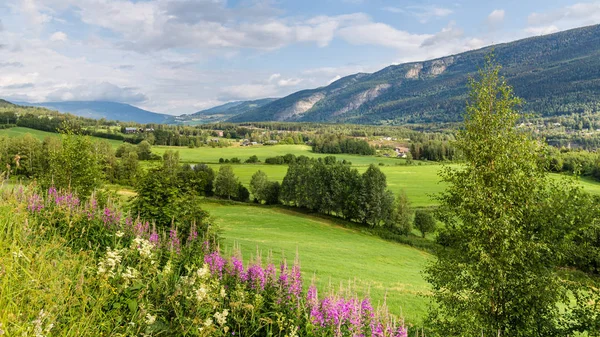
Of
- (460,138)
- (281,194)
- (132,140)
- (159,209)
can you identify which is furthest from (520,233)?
(132,140)

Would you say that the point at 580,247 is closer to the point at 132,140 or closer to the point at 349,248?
the point at 349,248

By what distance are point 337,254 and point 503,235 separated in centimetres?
2559

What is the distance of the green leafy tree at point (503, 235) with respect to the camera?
42.5 feet

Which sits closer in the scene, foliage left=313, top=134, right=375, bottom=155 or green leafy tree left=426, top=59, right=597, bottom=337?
green leafy tree left=426, top=59, right=597, bottom=337

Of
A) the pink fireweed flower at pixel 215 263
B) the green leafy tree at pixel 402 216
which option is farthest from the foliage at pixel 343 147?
the pink fireweed flower at pixel 215 263

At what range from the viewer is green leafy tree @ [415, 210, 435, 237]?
66.3 m

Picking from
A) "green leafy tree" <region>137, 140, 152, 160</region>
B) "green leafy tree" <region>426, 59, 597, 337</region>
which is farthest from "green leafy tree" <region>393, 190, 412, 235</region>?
"green leafy tree" <region>137, 140, 152, 160</region>

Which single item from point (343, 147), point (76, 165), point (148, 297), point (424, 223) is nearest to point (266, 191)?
point (424, 223)

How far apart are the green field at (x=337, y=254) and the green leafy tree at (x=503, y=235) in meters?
4.28

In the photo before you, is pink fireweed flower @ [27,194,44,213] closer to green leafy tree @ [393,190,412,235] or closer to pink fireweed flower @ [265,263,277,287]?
pink fireweed flower @ [265,263,277,287]

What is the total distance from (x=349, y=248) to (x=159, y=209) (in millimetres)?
33713

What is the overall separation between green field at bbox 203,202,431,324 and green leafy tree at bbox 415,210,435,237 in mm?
13569

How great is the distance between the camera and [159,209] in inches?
544

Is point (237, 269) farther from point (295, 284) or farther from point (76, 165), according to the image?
point (76, 165)
